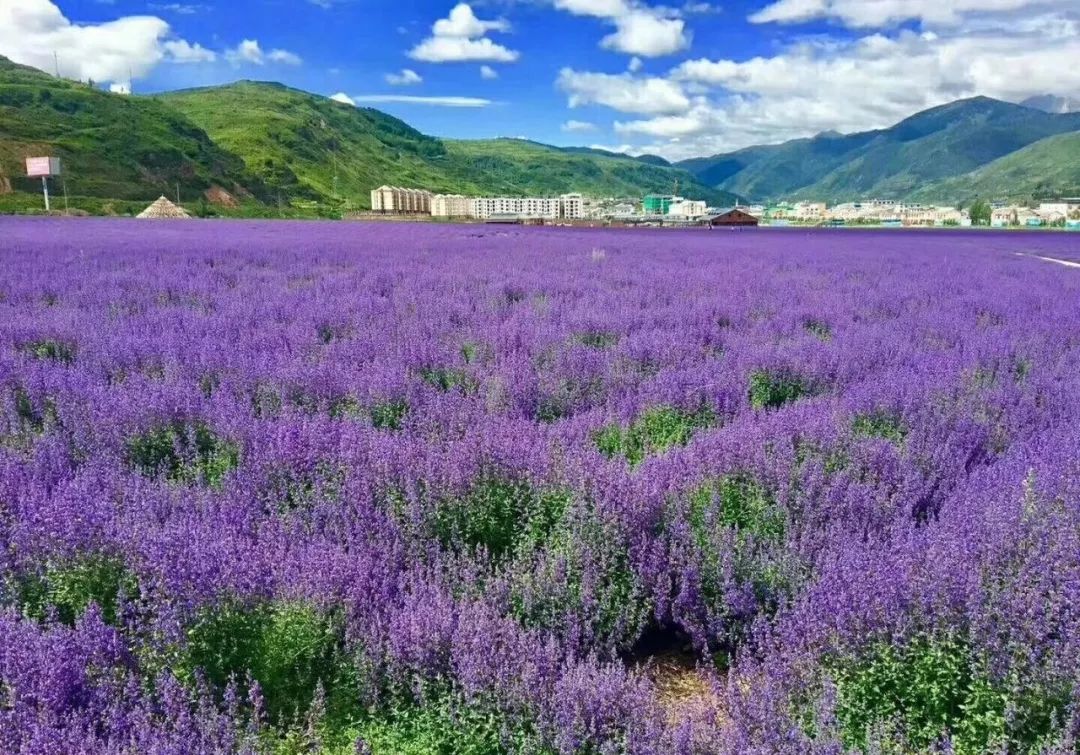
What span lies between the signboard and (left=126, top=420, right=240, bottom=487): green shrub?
243ft

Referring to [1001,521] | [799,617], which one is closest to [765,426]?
[1001,521]

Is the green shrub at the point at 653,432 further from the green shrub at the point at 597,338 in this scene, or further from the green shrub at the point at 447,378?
the green shrub at the point at 597,338

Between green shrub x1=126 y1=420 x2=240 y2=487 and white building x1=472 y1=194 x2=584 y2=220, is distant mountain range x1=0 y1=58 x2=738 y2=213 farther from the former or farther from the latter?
green shrub x1=126 y1=420 x2=240 y2=487

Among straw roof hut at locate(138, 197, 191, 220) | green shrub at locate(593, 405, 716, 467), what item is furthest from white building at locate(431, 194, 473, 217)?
green shrub at locate(593, 405, 716, 467)

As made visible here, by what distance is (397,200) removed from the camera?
124m

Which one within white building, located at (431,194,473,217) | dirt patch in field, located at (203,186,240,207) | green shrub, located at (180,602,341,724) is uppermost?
white building, located at (431,194,473,217)

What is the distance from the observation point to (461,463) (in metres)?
3.20

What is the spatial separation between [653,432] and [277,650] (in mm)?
2901

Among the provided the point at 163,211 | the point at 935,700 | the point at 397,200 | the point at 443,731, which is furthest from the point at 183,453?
the point at 397,200

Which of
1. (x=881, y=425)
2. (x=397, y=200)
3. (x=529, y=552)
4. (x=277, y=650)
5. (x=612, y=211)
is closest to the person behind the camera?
(x=277, y=650)

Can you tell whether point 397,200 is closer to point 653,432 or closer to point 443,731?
point 653,432

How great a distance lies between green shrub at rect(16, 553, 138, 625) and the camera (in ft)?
7.85

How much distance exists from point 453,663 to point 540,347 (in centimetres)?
413

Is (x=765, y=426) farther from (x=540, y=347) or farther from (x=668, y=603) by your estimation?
(x=540, y=347)
